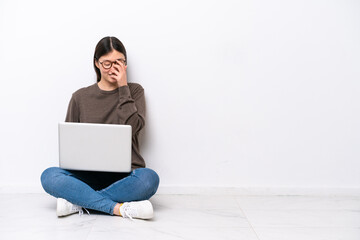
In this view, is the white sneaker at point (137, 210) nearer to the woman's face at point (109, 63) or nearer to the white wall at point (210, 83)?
the white wall at point (210, 83)

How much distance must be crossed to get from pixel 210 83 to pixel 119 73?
466 mm

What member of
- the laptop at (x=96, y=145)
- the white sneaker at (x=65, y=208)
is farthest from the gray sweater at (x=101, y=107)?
the white sneaker at (x=65, y=208)

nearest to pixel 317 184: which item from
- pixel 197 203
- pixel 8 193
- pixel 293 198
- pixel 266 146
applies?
pixel 293 198

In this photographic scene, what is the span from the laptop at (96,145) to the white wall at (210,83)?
0.39 m

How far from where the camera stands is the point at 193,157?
2209 mm

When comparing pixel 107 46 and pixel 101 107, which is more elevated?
pixel 107 46

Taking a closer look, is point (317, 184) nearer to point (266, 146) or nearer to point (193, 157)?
point (266, 146)

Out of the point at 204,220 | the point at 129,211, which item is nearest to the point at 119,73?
the point at 129,211

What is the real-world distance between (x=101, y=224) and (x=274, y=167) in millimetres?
968

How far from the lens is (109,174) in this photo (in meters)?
1.99

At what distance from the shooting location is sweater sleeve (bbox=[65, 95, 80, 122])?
81.7 inches

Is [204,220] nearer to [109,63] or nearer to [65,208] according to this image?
[65,208]

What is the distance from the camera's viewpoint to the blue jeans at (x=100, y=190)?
71.2 inches

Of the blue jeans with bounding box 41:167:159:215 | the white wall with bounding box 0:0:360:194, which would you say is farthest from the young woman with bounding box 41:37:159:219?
the white wall with bounding box 0:0:360:194
